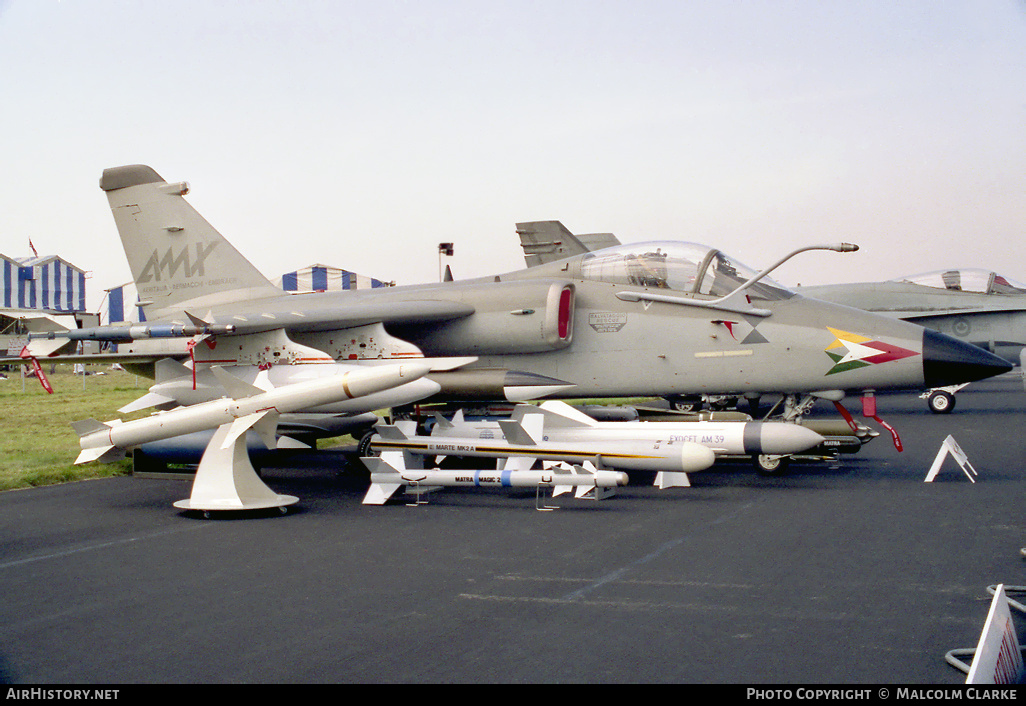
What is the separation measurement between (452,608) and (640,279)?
238 inches

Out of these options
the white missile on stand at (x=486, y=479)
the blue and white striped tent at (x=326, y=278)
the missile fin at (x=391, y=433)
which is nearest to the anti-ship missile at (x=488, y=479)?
the white missile on stand at (x=486, y=479)

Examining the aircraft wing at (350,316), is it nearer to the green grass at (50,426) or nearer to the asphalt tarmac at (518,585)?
the asphalt tarmac at (518,585)

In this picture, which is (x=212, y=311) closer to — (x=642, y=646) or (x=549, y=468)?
(x=549, y=468)

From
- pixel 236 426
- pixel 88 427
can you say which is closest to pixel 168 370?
pixel 88 427

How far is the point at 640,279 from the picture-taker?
1007cm

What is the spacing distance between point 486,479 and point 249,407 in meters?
2.60

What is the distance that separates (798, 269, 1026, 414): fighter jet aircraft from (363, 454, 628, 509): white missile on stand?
14.4 m

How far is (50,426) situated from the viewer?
16422mm

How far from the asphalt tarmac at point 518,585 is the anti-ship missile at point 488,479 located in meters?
0.23

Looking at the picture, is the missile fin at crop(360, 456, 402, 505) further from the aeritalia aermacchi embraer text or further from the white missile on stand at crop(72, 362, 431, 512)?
the aeritalia aermacchi embraer text

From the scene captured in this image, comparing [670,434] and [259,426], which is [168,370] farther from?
[670,434]

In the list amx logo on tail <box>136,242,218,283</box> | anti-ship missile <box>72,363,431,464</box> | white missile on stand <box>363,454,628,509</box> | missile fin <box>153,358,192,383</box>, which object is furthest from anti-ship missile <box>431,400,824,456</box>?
amx logo on tail <box>136,242,218,283</box>

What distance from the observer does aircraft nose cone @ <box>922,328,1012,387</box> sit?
8898mm
